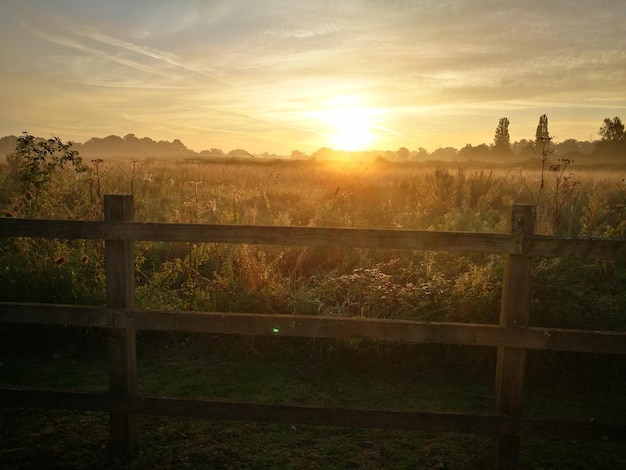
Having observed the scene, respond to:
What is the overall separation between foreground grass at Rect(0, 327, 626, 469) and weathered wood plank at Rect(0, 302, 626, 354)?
1.04m

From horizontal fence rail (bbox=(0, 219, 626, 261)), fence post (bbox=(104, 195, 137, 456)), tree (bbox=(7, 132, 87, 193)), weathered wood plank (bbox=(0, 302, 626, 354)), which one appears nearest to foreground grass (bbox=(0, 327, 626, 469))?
fence post (bbox=(104, 195, 137, 456))

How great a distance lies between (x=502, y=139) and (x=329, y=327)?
335ft

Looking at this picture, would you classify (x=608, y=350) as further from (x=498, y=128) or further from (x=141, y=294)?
(x=498, y=128)

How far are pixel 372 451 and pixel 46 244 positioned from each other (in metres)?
4.97

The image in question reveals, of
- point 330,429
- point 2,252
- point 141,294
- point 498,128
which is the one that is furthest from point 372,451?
point 498,128

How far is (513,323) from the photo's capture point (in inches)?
124

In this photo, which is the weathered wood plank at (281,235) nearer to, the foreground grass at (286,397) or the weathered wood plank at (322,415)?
the weathered wood plank at (322,415)

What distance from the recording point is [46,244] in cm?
642

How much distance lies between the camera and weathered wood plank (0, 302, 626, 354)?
122 inches

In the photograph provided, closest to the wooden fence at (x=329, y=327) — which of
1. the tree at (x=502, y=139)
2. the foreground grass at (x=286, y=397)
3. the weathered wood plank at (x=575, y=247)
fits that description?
the weathered wood plank at (x=575, y=247)

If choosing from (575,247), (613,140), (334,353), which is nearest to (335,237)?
(575,247)

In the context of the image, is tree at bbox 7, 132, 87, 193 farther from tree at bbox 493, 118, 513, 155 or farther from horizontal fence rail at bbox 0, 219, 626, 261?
tree at bbox 493, 118, 513, 155

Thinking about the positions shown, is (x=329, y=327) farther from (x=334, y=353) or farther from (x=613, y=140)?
(x=613, y=140)

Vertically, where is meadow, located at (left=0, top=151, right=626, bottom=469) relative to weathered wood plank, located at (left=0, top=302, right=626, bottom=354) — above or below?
below
